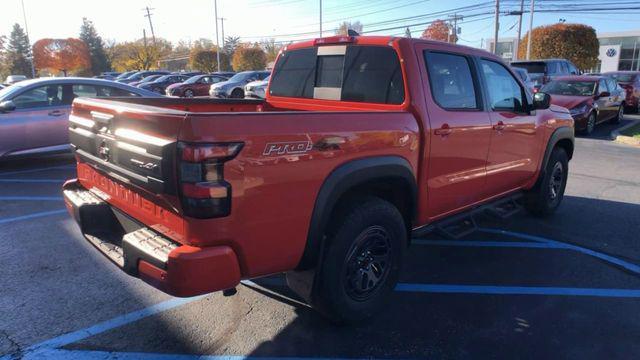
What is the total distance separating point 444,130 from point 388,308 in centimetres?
147

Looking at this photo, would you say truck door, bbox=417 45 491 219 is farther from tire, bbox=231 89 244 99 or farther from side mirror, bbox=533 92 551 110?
tire, bbox=231 89 244 99

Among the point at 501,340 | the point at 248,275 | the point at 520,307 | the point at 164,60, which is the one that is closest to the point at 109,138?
the point at 248,275

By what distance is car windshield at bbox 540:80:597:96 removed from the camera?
1373 cm

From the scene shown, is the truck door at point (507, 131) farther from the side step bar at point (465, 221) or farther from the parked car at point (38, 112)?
the parked car at point (38, 112)

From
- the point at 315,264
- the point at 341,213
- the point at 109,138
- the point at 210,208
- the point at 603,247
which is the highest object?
the point at 109,138

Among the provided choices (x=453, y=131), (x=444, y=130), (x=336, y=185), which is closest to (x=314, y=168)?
(x=336, y=185)

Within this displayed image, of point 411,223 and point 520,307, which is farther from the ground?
point 411,223

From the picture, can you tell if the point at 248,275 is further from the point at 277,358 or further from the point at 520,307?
the point at 520,307

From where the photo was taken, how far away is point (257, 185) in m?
2.47

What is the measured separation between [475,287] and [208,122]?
110 inches

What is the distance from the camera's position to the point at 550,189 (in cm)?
573

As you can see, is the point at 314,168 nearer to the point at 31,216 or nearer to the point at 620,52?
the point at 31,216

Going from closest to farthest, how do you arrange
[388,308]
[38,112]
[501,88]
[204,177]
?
[204,177] → [388,308] → [501,88] → [38,112]

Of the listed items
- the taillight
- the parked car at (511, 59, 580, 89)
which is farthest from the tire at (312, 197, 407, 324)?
the parked car at (511, 59, 580, 89)
